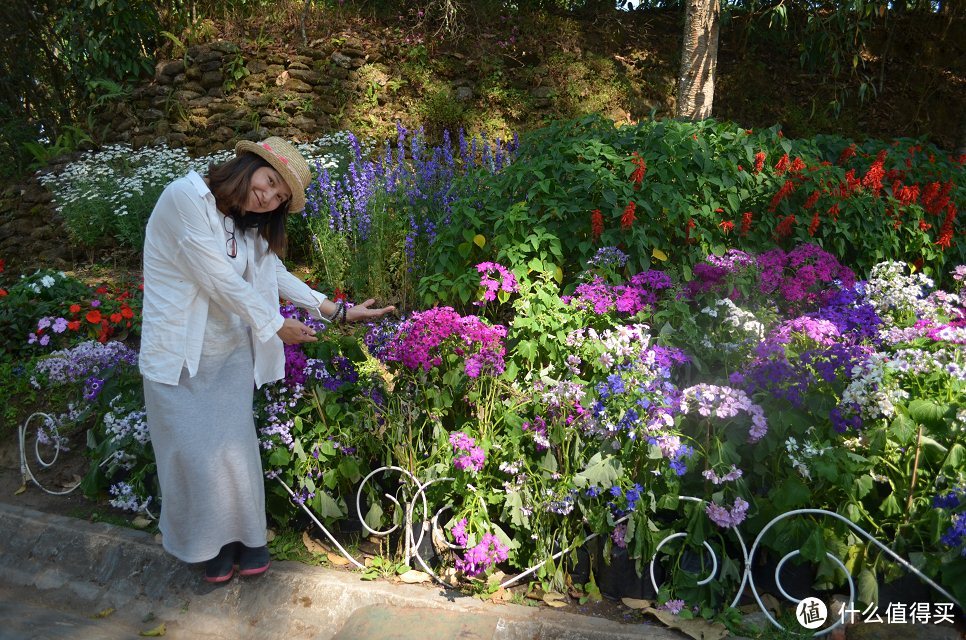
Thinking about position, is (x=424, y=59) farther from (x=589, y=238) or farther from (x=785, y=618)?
(x=785, y=618)

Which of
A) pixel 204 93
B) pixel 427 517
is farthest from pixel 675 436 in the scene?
pixel 204 93

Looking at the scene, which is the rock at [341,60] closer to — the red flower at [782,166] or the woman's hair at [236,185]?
the red flower at [782,166]

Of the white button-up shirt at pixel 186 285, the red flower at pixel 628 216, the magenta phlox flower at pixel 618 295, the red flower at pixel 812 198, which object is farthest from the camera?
the red flower at pixel 812 198

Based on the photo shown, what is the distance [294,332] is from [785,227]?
2.60m

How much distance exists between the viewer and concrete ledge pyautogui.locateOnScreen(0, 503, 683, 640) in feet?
8.19

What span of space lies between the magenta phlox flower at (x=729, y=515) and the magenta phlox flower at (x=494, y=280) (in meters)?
1.27

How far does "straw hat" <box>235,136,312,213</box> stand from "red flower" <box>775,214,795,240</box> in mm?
2473

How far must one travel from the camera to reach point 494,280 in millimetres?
3240

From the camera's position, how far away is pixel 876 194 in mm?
4086

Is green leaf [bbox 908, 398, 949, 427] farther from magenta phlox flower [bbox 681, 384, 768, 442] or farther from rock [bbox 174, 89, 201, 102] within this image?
rock [bbox 174, 89, 201, 102]

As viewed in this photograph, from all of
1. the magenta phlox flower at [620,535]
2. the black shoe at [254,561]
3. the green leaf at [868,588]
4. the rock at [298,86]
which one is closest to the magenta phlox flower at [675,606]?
the magenta phlox flower at [620,535]

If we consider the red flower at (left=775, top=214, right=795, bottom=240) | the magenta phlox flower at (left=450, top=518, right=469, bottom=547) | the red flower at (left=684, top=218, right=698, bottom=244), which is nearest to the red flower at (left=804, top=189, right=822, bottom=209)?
the red flower at (left=775, top=214, right=795, bottom=240)

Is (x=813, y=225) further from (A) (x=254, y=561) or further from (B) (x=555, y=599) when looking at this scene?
(A) (x=254, y=561)

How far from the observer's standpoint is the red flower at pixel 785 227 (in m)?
3.74
